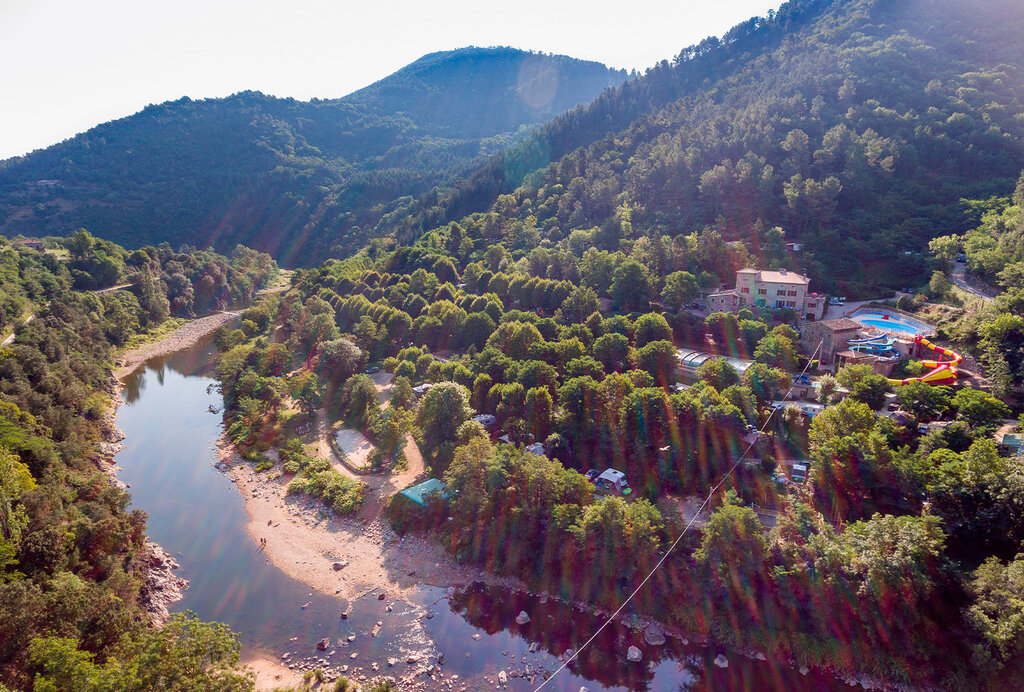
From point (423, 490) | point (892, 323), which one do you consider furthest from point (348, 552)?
point (892, 323)

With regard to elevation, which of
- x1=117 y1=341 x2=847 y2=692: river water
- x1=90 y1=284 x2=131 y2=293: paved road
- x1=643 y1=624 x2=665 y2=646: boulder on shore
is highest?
x1=90 y1=284 x2=131 y2=293: paved road

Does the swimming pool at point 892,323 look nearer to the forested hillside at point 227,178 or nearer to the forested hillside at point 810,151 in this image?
the forested hillside at point 810,151

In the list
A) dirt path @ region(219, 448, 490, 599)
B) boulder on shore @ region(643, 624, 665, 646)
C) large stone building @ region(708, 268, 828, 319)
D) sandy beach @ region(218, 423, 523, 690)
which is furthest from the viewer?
large stone building @ region(708, 268, 828, 319)

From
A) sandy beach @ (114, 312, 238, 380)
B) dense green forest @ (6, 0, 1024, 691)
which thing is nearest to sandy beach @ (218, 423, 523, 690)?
dense green forest @ (6, 0, 1024, 691)

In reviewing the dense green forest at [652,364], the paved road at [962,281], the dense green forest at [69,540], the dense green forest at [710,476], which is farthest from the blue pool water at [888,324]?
the dense green forest at [69,540]

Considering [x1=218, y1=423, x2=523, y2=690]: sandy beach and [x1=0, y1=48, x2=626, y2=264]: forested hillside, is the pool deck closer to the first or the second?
[x1=218, y1=423, x2=523, y2=690]: sandy beach

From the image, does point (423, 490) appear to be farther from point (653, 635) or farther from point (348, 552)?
point (653, 635)

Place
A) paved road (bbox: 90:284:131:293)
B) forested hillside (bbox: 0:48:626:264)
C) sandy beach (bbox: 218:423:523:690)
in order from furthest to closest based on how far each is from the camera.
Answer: forested hillside (bbox: 0:48:626:264)
paved road (bbox: 90:284:131:293)
sandy beach (bbox: 218:423:523:690)
